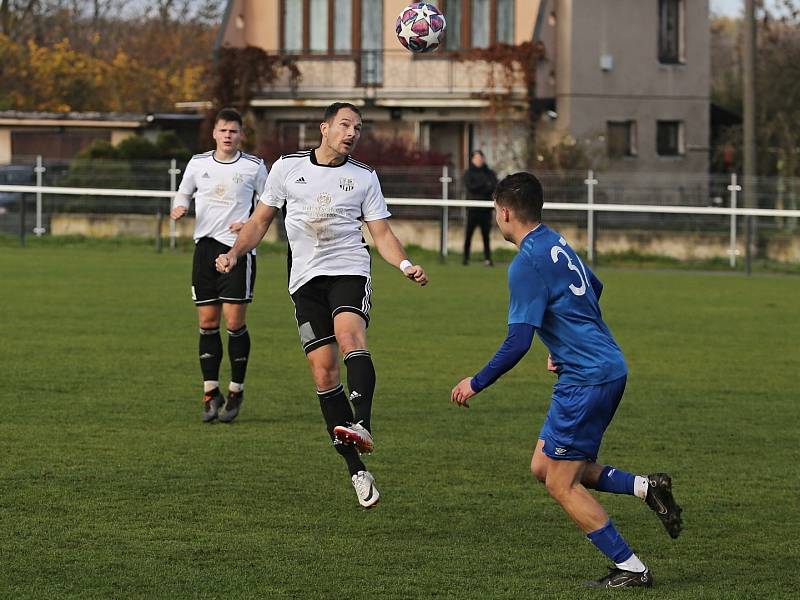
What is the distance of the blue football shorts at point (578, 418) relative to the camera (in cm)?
658

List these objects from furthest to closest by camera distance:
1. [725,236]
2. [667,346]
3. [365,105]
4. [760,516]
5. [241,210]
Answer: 1. [365,105]
2. [725,236]
3. [667,346]
4. [241,210]
5. [760,516]

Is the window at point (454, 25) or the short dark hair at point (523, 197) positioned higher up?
the window at point (454, 25)

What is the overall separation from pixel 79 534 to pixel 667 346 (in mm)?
10187

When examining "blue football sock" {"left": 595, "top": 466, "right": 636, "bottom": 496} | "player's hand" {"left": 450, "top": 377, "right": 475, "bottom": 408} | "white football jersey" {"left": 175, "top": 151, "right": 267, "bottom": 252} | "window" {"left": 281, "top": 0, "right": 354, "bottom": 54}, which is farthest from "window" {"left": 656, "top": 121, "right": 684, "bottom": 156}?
"player's hand" {"left": 450, "top": 377, "right": 475, "bottom": 408}

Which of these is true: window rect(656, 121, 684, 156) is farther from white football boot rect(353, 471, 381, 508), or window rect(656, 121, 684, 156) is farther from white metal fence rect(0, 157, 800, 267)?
white football boot rect(353, 471, 381, 508)

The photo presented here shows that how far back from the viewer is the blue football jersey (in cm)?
649

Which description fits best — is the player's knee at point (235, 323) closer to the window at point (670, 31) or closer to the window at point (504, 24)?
the window at point (504, 24)

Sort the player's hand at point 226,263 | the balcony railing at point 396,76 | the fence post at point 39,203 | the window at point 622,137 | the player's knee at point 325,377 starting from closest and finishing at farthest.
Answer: the player's knee at point 325,377 → the player's hand at point 226,263 → the fence post at point 39,203 → the balcony railing at point 396,76 → the window at point 622,137

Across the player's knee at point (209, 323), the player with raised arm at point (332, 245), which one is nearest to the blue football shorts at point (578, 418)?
the player with raised arm at point (332, 245)

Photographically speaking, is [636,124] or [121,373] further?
[636,124]

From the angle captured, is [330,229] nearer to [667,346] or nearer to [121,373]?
[121,373]

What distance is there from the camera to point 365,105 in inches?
1668

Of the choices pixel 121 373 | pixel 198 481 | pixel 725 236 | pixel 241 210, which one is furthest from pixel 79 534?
pixel 725 236

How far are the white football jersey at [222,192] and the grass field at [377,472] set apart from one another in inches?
52.8
